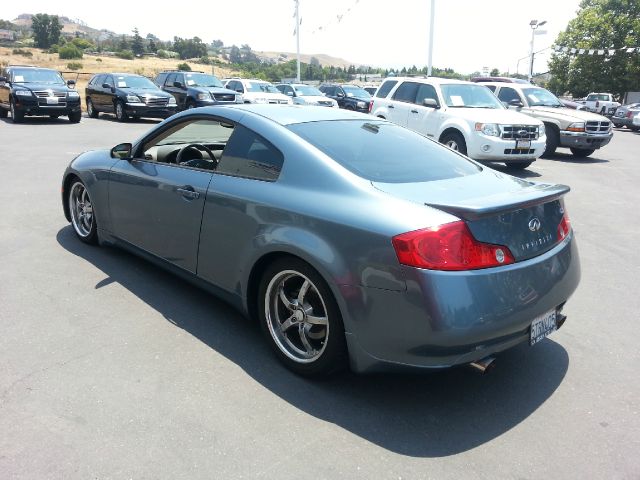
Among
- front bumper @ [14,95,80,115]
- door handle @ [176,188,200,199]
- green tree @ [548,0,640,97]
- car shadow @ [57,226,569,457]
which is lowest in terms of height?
car shadow @ [57,226,569,457]

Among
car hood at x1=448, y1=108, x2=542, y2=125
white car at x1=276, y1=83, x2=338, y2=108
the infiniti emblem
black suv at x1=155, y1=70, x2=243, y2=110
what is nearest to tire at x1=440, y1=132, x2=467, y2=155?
car hood at x1=448, y1=108, x2=542, y2=125

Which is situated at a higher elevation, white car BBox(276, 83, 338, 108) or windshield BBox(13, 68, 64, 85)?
windshield BBox(13, 68, 64, 85)

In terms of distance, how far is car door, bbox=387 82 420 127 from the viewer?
12.6m

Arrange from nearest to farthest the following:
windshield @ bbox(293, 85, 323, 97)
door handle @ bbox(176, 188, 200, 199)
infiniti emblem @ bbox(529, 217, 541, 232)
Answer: infiniti emblem @ bbox(529, 217, 541, 232) → door handle @ bbox(176, 188, 200, 199) → windshield @ bbox(293, 85, 323, 97)

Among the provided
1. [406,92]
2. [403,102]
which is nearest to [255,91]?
[406,92]

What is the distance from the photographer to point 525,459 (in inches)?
105

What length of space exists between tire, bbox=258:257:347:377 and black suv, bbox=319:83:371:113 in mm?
24531

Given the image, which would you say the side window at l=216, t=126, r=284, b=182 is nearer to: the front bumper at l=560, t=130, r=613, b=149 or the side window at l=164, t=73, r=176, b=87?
the front bumper at l=560, t=130, r=613, b=149

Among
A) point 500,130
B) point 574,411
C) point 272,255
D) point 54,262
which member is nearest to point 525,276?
point 574,411

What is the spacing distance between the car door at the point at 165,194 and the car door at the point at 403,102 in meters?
8.28

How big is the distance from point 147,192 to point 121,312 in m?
0.95

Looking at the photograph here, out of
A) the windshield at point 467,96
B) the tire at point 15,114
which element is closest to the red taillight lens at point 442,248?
the windshield at point 467,96

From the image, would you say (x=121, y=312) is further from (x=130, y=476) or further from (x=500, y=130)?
(x=500, y=130)

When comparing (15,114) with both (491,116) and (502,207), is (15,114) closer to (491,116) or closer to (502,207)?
(491,116)
